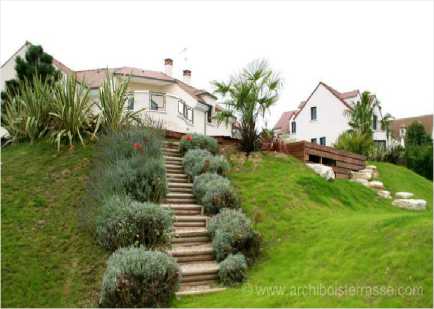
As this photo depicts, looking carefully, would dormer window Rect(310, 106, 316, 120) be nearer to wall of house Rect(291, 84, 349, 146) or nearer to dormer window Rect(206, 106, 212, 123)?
wall of house Rect(291, 84, 349, 146)

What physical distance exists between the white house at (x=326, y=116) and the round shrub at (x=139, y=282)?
2704 cm

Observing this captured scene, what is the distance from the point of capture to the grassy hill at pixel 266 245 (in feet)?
18.8

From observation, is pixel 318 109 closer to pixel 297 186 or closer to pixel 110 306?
pixel 297 186

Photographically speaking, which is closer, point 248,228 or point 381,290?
point 381,290

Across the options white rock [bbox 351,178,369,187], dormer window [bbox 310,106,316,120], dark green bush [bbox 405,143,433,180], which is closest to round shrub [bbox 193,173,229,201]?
white rock [bbox 351,178,369,187]

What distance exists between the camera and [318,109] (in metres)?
35.3

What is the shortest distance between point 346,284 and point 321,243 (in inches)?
73.6

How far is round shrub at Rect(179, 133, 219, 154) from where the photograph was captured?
1309cm

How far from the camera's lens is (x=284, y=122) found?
44.7m

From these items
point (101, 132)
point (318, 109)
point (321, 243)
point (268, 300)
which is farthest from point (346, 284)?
point (318, 109)

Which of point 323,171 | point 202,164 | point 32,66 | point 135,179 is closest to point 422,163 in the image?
point 323,171

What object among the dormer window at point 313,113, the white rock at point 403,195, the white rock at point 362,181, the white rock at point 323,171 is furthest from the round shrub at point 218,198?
the dormer window at point 313,113

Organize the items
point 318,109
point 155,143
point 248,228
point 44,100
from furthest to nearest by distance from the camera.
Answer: point 318,109
point 44,100
point 155,143
point 248,228

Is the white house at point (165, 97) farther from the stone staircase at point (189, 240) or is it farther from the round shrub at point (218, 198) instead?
the round shrub at point (218, 198)
